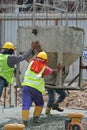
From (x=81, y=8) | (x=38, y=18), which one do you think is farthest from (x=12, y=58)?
(x=81, y=8)

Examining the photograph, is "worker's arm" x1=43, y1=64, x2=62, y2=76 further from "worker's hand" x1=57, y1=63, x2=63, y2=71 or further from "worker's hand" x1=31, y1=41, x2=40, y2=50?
"worker's hand" x1=31, y1=41, x2=40, y2=50

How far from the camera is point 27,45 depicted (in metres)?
12.3

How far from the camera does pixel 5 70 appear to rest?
12.4m

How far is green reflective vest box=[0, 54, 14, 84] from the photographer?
12328mm

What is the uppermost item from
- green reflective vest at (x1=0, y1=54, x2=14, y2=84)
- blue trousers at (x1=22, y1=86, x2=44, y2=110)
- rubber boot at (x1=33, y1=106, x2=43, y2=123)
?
green reflective vest at (x1=0, y1=54, x2=14, y2=84)

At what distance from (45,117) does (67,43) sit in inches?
75.1

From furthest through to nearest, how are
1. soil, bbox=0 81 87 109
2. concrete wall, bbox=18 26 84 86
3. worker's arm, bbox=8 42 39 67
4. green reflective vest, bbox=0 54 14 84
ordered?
soil, bbox=0 81 87 109 → green reflective vest, bbox=0 54 14 84 → concrete wall, bbox=18 26 84 86 → worker's arm, bbox=8 42 39 67

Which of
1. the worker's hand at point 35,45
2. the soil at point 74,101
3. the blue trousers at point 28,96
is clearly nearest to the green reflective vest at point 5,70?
the worker's hand at point 35,45

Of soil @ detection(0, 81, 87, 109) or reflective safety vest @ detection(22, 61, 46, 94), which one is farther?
soil @ detection(0, 81, 87, 109)

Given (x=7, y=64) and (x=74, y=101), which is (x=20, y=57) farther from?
(x=74, y=101)

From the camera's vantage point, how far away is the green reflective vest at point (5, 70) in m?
12.3

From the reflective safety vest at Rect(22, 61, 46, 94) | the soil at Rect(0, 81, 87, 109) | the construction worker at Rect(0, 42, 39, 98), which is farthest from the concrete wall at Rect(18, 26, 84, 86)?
the soil at Rect(0, 81, 87, 109)

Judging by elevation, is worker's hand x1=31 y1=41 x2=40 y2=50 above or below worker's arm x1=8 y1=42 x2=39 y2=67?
above

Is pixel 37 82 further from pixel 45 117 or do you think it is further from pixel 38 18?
pixel 38 18
